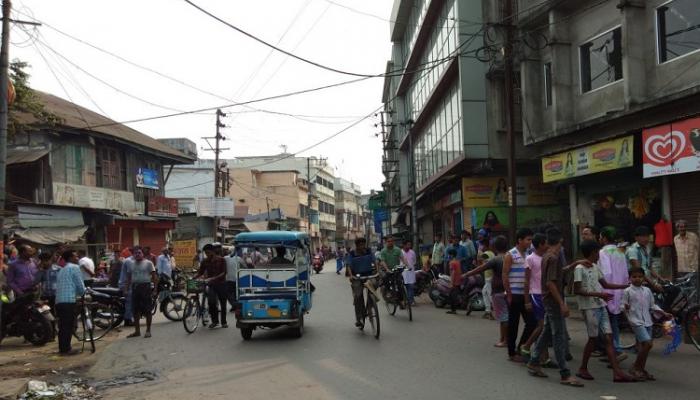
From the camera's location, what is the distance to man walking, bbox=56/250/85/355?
10.3 m

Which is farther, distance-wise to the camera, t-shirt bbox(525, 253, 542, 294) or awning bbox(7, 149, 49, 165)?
awning bbox(7, 149, 49, 165)

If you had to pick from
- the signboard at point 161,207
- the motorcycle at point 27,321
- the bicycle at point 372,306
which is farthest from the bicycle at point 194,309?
the signboard at point 161,207

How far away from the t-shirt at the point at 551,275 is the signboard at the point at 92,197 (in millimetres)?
22053

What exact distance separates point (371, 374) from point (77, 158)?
2232cm

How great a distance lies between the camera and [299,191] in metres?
79.6

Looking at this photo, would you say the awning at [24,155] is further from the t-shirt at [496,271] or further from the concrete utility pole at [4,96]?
the t-shirt at [496,271]

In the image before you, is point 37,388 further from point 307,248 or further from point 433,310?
point 433,310

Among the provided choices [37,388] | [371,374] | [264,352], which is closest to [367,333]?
[264,352]

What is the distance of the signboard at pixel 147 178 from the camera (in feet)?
102

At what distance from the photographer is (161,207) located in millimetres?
32375

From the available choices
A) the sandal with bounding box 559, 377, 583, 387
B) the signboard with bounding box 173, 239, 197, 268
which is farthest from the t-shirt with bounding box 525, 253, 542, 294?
the signboard with bounding box 173, 239, 197, 268

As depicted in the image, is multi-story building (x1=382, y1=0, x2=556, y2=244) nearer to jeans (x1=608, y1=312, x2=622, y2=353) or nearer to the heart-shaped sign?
the heart-shaped sign

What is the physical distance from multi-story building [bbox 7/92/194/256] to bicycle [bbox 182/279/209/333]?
8673 mm

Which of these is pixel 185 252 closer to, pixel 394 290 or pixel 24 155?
pixel 24 155
